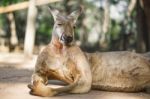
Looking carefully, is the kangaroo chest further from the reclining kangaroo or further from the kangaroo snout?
the kangaroo snout

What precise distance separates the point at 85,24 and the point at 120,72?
20.5 meters

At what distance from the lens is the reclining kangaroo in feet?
16.7

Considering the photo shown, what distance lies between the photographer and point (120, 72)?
5441 mm

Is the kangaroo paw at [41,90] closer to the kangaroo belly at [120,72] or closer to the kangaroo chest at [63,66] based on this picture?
the kangaroo chest at [63,66]

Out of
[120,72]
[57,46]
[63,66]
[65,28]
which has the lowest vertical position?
[120,72]

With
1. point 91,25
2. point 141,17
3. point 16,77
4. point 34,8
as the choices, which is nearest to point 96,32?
point 91,25

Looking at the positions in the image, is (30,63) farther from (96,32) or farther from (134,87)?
(96,32)

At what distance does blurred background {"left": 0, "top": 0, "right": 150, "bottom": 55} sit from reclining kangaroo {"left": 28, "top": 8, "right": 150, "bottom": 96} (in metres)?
3.64

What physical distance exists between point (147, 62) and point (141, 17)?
321 inches

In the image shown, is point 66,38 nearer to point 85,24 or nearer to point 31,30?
point 31,30

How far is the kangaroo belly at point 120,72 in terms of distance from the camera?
5395 mm

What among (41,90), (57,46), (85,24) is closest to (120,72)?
(57,46)

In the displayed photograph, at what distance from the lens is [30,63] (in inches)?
365

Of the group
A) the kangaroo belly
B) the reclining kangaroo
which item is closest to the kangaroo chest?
the reclining kangaroo
